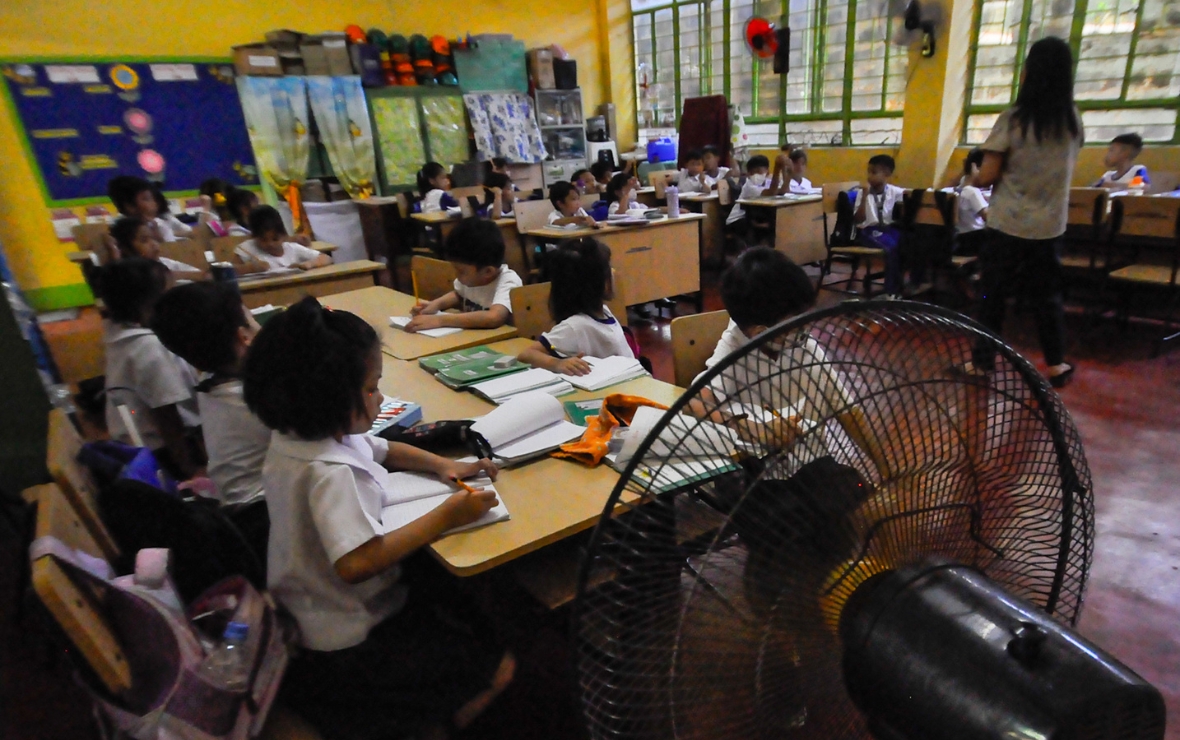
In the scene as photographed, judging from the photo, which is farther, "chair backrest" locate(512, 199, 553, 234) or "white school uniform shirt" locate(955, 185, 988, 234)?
"chair backrest" locate(512, 199, 553, 234)

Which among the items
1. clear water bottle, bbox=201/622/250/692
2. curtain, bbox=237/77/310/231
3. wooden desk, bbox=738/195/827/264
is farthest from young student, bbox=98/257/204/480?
curtain, bbox=237/77/310/231

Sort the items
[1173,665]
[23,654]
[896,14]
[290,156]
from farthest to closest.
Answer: [290,156] → [896,14] → [23,654] → [1173,665]

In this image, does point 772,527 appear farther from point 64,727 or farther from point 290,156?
point 290,156

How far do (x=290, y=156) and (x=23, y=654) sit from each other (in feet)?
16.6

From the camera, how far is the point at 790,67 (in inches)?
254

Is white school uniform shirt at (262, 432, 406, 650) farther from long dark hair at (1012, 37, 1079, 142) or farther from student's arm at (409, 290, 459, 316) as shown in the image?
long dark hair at (1012, 37, 1079, 142)

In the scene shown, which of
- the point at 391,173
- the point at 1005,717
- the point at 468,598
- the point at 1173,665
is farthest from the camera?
the point at 391,173

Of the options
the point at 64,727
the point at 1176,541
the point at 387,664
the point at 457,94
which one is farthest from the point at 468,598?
the point at 457,94

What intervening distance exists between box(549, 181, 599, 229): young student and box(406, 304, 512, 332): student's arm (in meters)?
1.97

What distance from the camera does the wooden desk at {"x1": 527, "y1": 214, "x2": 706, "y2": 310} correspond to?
387 centimetres

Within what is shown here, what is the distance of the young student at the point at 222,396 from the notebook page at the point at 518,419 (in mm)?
512

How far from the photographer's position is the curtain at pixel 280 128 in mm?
5668

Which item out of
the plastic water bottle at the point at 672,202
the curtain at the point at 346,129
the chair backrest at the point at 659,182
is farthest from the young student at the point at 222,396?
the curtain at the point at 346,129

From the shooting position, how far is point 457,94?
21.8 feet
